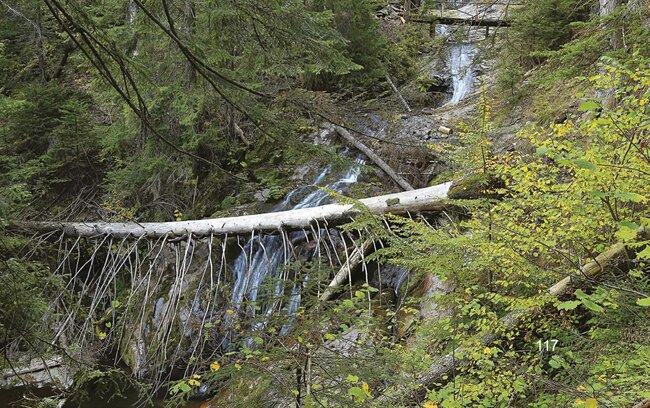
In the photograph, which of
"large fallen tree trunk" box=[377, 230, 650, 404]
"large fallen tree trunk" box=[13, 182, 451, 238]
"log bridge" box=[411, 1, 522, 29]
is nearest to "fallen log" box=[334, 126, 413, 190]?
"large fallen tree trunk" box=[13, 182, 451, 238]

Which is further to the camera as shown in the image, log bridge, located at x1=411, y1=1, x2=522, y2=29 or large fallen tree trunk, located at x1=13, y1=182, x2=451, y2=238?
large fallen tree trunk, located at x1=13, y1=182, x2=451, y2=238

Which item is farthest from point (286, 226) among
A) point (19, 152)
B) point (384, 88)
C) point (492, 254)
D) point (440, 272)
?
point (19, 152)

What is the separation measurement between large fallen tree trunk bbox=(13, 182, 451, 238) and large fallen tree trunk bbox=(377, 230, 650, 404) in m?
2.44

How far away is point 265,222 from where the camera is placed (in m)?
6.99

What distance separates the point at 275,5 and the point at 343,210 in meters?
3.62

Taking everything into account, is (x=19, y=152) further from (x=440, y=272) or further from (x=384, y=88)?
(x=440, y=272)

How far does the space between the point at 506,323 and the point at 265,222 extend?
4.01 meters

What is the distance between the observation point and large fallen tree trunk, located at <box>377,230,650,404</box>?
12.3 ft

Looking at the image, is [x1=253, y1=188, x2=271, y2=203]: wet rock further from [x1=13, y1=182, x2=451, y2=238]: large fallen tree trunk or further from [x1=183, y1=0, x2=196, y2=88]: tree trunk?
[x1=183, y1=0, x2=196, y2=88]: tree trunk

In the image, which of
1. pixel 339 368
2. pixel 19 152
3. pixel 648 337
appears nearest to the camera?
pixel 339 368

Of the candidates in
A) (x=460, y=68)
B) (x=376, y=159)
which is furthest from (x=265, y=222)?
(x=460, y=68)

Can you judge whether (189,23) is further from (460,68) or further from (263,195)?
(460,68)

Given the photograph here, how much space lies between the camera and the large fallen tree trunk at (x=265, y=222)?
6.54 metres

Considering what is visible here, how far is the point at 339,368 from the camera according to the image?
8.45ft
